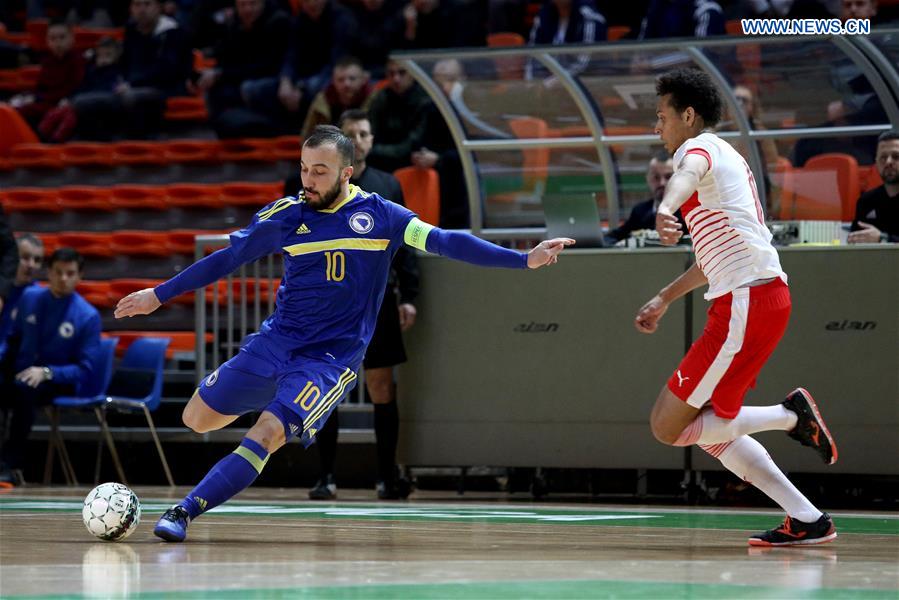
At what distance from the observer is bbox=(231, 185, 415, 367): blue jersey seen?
6.24m

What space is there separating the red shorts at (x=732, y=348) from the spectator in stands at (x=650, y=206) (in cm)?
352

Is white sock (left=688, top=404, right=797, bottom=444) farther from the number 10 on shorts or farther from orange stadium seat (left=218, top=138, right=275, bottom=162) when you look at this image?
orange stadium seat (left=218, top=138, right=275, bottom=162)

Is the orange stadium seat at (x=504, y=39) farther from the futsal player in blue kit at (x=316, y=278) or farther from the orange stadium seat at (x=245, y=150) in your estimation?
the futsal player in blue kit at (x=316, y=278)

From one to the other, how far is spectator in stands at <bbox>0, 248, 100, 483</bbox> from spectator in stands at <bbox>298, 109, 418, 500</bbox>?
2554 millimetres

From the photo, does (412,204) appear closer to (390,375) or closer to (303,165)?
(390,375)

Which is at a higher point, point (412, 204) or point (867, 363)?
point (412, 204)

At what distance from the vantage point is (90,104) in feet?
53.9

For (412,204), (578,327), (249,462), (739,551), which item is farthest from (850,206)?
(249,462)

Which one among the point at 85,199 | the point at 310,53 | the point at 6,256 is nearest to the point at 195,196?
the point at 85,199

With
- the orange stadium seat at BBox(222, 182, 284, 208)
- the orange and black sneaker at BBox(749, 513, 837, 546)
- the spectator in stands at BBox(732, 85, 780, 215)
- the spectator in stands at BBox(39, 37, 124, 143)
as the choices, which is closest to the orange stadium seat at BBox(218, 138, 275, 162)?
the orange stadium seat at BBox(222, 182, 284, 208)

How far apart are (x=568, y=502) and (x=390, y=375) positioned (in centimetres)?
136

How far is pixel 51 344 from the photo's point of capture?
36.2 feet

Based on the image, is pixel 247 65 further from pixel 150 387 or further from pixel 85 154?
pixel 150 387

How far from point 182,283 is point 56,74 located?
1187cm
